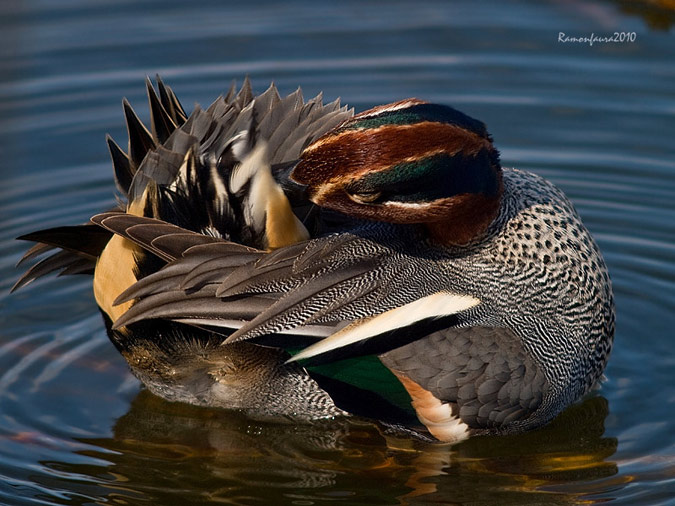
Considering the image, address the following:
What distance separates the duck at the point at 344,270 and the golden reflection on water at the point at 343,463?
0.24 m

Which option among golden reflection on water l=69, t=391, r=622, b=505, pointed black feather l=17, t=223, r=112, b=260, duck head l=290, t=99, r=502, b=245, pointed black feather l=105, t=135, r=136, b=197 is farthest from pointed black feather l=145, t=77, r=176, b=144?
golden reflection on water l=69, t=391, r=622, b=505

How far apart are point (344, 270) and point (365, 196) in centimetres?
49

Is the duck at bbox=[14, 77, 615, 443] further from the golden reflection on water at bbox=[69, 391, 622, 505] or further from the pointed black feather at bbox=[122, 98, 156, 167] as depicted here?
the golden reflection on water at bbox=[69, 391, 622, 505]

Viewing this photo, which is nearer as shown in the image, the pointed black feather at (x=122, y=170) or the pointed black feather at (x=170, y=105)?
the pointed black feather at (x=122, y=170)

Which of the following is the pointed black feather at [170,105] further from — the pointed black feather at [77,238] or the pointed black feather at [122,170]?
the pointed black feather at [77,238]

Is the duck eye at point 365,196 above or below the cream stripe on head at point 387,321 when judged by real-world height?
above

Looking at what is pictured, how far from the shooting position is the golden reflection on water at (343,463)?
17.0 feet

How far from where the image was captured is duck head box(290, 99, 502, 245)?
172 inches

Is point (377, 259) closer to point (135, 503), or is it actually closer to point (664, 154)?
point (135, 503)

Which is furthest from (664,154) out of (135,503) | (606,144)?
(135,503)

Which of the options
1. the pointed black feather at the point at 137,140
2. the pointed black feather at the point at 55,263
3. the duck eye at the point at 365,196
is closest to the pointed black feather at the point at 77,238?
the pointed black feather at the point at 55,263

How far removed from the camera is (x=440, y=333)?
4871 mm

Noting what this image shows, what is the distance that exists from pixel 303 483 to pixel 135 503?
2.65ft

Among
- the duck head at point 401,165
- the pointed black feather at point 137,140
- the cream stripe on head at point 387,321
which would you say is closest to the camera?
the duck head at point 401,165
